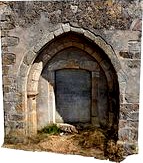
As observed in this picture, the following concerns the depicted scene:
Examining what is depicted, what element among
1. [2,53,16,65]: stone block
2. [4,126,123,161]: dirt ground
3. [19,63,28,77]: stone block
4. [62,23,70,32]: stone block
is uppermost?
[62,23,70,32]: stone block

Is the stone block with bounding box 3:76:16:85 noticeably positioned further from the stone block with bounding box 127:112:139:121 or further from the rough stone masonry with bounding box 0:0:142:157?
the stone block with bounding box 127:112:139:121

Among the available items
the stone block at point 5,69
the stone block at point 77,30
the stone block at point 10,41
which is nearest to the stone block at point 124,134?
the stone block at point 77,30

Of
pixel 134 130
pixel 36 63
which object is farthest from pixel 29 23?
pixel 134 130

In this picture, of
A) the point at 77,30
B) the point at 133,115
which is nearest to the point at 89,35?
the point at 77,30

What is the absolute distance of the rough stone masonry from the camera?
534 cm

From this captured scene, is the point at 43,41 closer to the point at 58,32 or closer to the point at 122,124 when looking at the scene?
the point at 58,32

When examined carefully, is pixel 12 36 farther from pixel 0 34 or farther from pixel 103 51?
pixel 103 51

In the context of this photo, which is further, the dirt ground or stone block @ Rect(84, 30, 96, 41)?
the dirt ground

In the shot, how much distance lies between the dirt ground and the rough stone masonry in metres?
0.19

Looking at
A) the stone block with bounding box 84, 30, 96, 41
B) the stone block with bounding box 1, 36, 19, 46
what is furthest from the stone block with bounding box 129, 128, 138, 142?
the stone block with bounding box 1, 36, 19, 46

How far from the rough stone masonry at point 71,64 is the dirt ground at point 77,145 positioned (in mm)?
189

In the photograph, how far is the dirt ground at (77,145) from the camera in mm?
5668

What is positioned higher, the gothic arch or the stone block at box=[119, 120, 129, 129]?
the gothic arch

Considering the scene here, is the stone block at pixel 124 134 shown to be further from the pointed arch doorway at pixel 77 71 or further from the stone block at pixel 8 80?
the stone block at pixel 8 80
